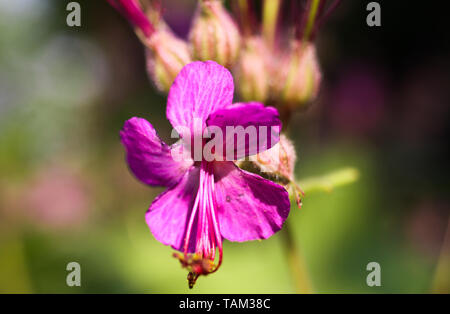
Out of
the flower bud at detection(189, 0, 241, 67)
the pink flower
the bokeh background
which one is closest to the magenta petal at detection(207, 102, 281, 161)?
the pink flower

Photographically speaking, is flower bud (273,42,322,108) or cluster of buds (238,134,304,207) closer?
cluster of buds (238,134,304,207)

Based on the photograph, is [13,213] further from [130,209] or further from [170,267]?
[170,267]

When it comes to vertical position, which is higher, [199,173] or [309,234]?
[199,173]

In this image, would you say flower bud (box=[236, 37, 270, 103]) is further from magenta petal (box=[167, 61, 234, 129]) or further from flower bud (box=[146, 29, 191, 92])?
magenta petal (box=[167, 61, 234, 129])

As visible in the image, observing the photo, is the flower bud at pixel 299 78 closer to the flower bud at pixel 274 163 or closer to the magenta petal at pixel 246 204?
the flower bud at pixel 274 163

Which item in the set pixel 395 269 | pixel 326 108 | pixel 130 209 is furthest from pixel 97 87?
pixel 395 269

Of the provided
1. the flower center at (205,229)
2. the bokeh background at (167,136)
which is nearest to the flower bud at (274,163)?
Result: the flower center at (205,229)
